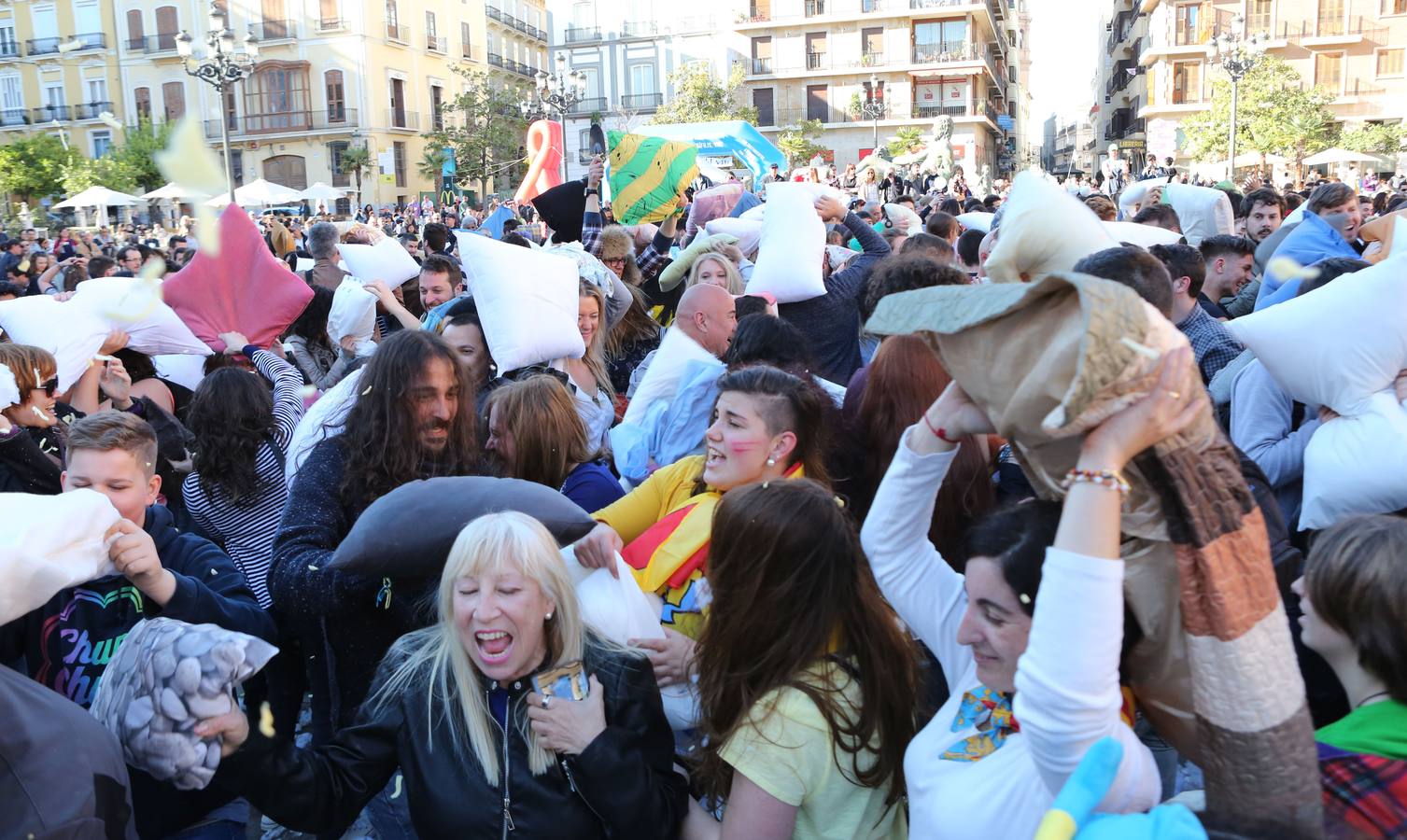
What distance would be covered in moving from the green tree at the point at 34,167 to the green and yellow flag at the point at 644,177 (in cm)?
2663

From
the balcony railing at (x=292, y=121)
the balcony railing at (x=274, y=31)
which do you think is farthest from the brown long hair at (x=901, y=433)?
the balcony railing at (x=292, y=121)

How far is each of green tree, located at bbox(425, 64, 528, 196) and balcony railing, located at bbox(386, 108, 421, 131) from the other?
8.95 ft

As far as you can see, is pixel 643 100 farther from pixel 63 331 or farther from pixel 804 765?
pixel 804 765

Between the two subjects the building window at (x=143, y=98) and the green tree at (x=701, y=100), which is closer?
the building window at (x=143, y=98)

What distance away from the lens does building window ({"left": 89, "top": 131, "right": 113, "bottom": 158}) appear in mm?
39094

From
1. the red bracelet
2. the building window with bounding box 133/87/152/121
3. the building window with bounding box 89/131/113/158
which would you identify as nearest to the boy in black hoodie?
the red bracelet

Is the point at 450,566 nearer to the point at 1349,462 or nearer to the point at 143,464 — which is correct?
the point at 143,464

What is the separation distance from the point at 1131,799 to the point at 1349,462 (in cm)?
167

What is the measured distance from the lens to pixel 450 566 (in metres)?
2.04

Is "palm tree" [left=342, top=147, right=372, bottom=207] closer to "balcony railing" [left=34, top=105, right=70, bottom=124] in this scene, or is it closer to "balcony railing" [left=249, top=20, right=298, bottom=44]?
"balcony railing" [left=249, top=20, right=298, bottom=44]

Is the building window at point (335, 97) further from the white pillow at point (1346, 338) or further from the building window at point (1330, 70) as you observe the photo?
the white pillow at point (1346, 338)

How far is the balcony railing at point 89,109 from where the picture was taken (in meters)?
37.7

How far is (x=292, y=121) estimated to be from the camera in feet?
132

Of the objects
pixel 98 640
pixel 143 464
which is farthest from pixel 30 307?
pixel 98 640
